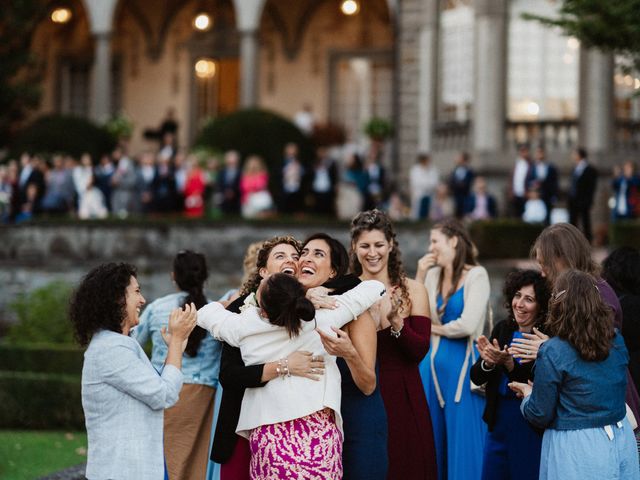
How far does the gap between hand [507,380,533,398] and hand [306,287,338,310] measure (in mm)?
1248

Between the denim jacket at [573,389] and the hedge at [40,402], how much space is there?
311 inches

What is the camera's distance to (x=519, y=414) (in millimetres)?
6465

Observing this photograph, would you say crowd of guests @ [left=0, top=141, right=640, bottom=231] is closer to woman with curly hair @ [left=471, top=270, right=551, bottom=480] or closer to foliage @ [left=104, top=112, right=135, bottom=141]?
foliage @ [left=104, top=112, right=135, bottom=141]

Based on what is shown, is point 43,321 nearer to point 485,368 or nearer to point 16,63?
point 485,368

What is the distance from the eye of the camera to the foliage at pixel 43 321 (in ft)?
52.5

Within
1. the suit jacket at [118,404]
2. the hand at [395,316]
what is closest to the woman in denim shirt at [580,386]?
the hand at [395,316]

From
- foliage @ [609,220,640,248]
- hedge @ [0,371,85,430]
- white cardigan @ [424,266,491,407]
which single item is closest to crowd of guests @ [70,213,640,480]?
white cardigan @ [424,266,491,407]

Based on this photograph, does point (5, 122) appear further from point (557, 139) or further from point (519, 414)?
point (519, 414)

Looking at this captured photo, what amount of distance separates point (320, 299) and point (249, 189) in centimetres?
1557

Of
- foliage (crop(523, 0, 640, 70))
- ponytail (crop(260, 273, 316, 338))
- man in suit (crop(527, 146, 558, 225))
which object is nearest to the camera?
→ ponytail (crop(260, 273, 316, 338))

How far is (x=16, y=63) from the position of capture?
91.4 feet

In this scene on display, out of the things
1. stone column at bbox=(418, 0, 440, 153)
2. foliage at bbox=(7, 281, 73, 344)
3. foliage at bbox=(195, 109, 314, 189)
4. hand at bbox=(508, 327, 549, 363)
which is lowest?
foliage at bbox=(7, 281, 73, 344)

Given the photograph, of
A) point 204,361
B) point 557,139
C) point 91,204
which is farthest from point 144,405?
point 557,139

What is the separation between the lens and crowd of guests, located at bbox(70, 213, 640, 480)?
17.1 ft
